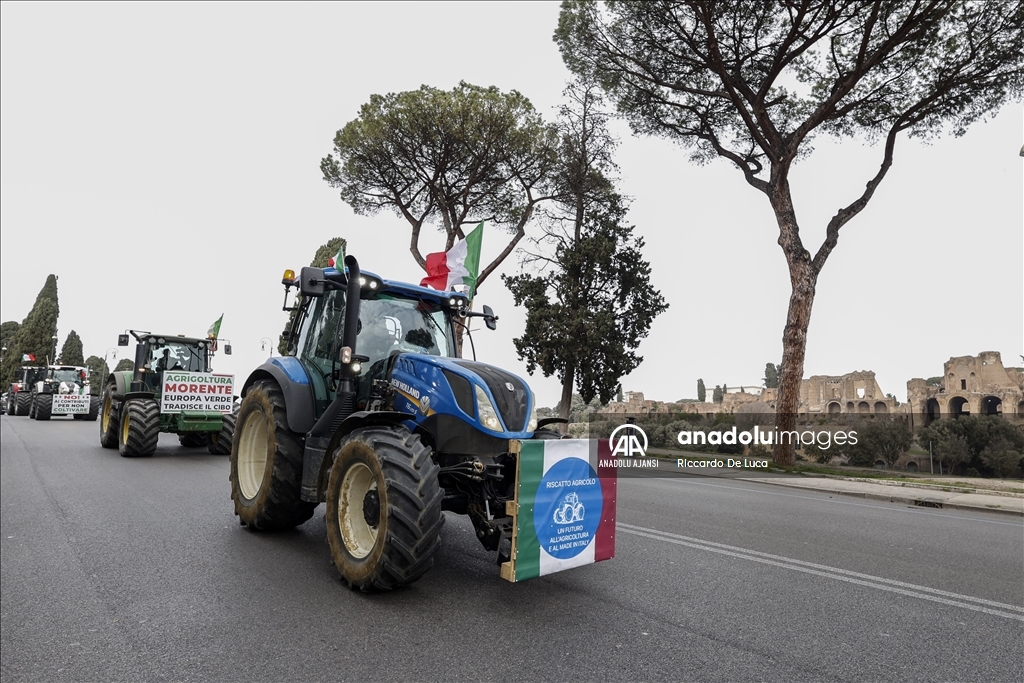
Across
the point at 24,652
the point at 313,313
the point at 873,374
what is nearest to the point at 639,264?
the point at 313,313

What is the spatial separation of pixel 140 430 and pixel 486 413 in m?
9.18

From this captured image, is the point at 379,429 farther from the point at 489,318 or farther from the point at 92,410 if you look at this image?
the point at 92,410

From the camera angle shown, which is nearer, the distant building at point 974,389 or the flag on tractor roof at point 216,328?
the flag on tractor roof at point 216,328

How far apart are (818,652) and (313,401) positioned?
12.5ft

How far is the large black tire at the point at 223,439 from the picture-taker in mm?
10992

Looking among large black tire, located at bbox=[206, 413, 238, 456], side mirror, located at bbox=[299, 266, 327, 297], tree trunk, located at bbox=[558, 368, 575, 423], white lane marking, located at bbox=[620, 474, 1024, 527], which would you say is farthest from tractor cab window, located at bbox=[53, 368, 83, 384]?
side mirror, located at bbox=[299, 266, 327, 297]

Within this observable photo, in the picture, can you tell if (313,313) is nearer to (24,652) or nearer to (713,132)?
(24,652)

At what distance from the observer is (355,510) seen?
3980mm

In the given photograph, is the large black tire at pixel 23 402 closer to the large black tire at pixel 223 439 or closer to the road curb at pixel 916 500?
the large black tire at pixel 223 439

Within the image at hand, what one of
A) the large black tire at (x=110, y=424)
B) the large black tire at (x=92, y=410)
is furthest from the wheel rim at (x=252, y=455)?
the large black tire at (x=92, y=410)

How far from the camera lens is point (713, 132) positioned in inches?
754

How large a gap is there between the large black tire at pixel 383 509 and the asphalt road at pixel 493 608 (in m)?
0.20

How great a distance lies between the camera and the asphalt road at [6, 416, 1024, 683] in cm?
281

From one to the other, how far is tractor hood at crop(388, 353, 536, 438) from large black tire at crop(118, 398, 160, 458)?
830 cm
